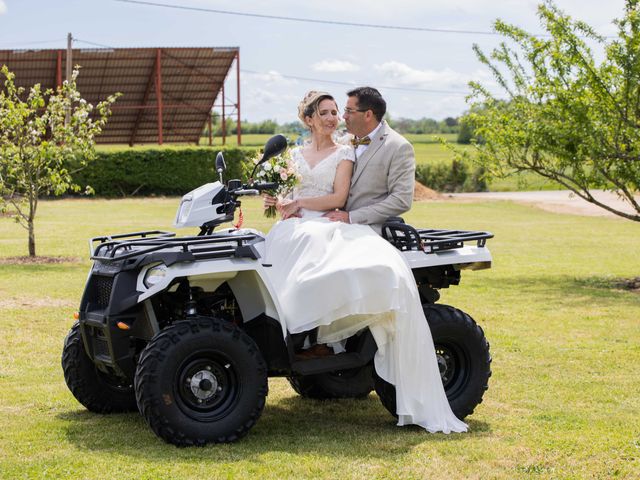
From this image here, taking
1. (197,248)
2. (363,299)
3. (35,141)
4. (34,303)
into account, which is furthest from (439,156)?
(197,248)

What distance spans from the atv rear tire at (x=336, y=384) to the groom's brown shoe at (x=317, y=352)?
106 centimetres

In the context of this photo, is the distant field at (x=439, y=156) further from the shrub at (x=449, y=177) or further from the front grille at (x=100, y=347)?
the front grille at (x=100, y=347)

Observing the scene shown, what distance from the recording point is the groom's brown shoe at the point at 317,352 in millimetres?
6832

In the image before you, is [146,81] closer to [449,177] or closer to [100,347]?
[449,177]

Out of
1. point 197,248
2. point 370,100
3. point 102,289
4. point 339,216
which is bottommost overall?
point 102,289

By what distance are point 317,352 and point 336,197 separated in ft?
3.45

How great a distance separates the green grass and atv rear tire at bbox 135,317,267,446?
13 centimetres

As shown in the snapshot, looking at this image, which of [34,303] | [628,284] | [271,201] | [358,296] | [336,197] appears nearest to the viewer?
[358,296]

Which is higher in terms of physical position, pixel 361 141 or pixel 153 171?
pixel 361 141

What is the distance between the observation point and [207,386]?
6.38 metres

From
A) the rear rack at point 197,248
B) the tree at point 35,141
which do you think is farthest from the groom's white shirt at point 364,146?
the tree at point 35,141

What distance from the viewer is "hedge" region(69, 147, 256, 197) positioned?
3884 cm

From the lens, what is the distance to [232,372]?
21.1 ft

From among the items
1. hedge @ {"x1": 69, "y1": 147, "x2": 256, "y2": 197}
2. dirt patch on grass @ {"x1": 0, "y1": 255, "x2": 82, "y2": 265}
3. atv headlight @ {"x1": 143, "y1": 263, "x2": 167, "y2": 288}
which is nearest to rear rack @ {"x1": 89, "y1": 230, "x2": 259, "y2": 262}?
atv headlight @ {"x1": 143, "y1": 263, "x2": 167, "y2": 288}
